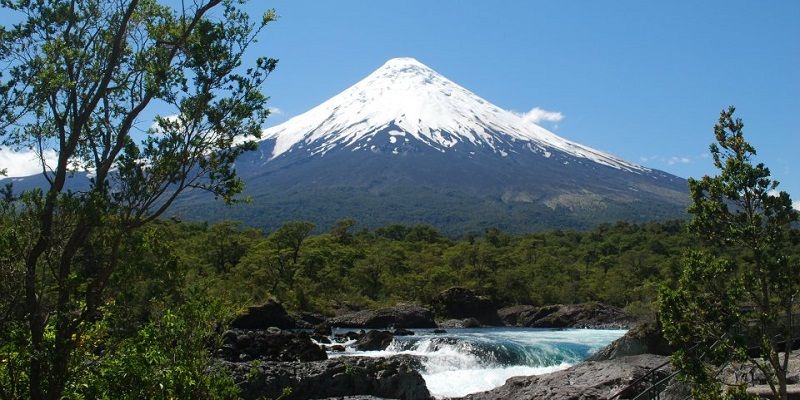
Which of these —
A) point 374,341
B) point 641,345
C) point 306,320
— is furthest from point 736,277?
point 306,320

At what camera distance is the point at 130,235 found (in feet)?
18.6

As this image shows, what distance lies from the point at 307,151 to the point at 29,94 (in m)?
173

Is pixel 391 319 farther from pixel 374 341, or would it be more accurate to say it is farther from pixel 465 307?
pixel 374 341

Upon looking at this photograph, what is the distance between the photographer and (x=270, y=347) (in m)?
19.3

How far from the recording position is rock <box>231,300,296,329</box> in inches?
1041

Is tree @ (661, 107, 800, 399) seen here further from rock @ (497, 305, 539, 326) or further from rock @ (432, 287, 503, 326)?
rock @ (497, 305, 539, 326)

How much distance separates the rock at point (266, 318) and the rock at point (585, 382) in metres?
14.2

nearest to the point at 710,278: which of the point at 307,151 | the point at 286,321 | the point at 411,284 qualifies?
the point at 286,321

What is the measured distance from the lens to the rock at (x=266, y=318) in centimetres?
2643

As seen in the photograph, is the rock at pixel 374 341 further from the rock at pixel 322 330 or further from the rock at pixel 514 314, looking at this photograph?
the rock at pixel 514 314

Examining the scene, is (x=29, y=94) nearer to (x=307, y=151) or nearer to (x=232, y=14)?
(x=232, y=14)

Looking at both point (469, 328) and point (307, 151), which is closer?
point (469, 328)

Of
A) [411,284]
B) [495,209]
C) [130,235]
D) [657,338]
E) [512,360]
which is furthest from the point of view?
[495,209]

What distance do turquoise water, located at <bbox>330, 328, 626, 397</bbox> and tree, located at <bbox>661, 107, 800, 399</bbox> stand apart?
12.7 m
